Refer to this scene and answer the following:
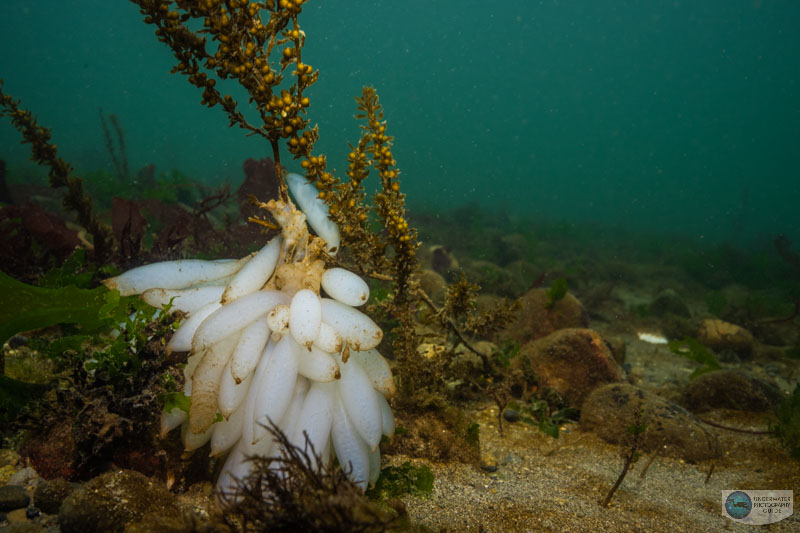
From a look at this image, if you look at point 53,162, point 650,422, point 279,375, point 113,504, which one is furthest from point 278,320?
point 53,162

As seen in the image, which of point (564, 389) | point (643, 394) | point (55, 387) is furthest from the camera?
point (564, 389)

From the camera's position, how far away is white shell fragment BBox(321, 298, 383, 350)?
1811mm

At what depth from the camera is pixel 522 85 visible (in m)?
145

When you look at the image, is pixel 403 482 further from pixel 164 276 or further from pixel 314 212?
pixel 164 276

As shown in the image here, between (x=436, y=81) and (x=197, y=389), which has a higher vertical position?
(x=436, y=81)

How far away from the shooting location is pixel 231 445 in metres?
1.75

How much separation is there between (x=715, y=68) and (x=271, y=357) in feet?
569

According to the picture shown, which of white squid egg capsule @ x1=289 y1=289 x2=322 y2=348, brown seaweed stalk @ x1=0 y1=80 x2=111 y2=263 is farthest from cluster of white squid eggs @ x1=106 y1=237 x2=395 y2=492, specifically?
brown seaweed stalk @ x1=0 y1=80 x2=111 y2=263

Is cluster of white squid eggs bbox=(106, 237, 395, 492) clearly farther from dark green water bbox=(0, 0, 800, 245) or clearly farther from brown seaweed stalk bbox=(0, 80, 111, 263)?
dark green water bbox=(0, 0, 800, 245)

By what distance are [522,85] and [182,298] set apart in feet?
543

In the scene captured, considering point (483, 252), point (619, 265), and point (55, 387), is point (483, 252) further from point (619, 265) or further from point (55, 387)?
point (55, 387)

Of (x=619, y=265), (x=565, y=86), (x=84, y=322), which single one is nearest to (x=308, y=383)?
(x=84, y=322)

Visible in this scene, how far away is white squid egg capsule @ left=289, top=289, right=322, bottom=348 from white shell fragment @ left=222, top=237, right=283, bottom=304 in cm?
29

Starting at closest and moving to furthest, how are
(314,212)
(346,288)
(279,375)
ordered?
(279,375)
(346,288)
(314,212)
